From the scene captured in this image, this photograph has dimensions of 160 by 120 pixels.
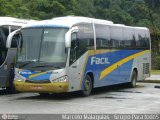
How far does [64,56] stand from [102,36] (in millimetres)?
3454

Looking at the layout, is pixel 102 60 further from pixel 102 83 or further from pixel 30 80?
pixel 30 80

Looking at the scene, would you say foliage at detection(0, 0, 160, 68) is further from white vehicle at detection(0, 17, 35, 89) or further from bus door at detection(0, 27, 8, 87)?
bus door at detection(0, 27, 8, 87)

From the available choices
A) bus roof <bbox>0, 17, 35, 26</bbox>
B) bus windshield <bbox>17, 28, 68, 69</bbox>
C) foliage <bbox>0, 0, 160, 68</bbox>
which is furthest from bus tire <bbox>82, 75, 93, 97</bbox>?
foliage <bbox>0, 0, 160, 68</bbox>

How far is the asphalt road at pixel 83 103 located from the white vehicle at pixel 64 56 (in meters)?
0.49

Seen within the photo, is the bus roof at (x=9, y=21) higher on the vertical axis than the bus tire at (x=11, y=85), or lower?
higher

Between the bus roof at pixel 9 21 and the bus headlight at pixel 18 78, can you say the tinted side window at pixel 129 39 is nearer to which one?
the bus roof at pixel 9 21

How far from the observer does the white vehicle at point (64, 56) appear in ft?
57.6

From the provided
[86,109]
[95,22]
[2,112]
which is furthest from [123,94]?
[2,112]

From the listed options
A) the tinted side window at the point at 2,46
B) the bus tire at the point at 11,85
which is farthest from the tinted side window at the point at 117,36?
the tinted side window at the point at 2,46

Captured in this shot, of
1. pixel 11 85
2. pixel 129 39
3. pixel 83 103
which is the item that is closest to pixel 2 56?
pixel 11 85

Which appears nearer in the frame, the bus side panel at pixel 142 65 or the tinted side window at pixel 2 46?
the tinted side window at pixel 2 46

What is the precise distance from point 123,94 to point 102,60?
5.33ft

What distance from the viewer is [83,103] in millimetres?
16766

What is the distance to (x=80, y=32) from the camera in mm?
18781
